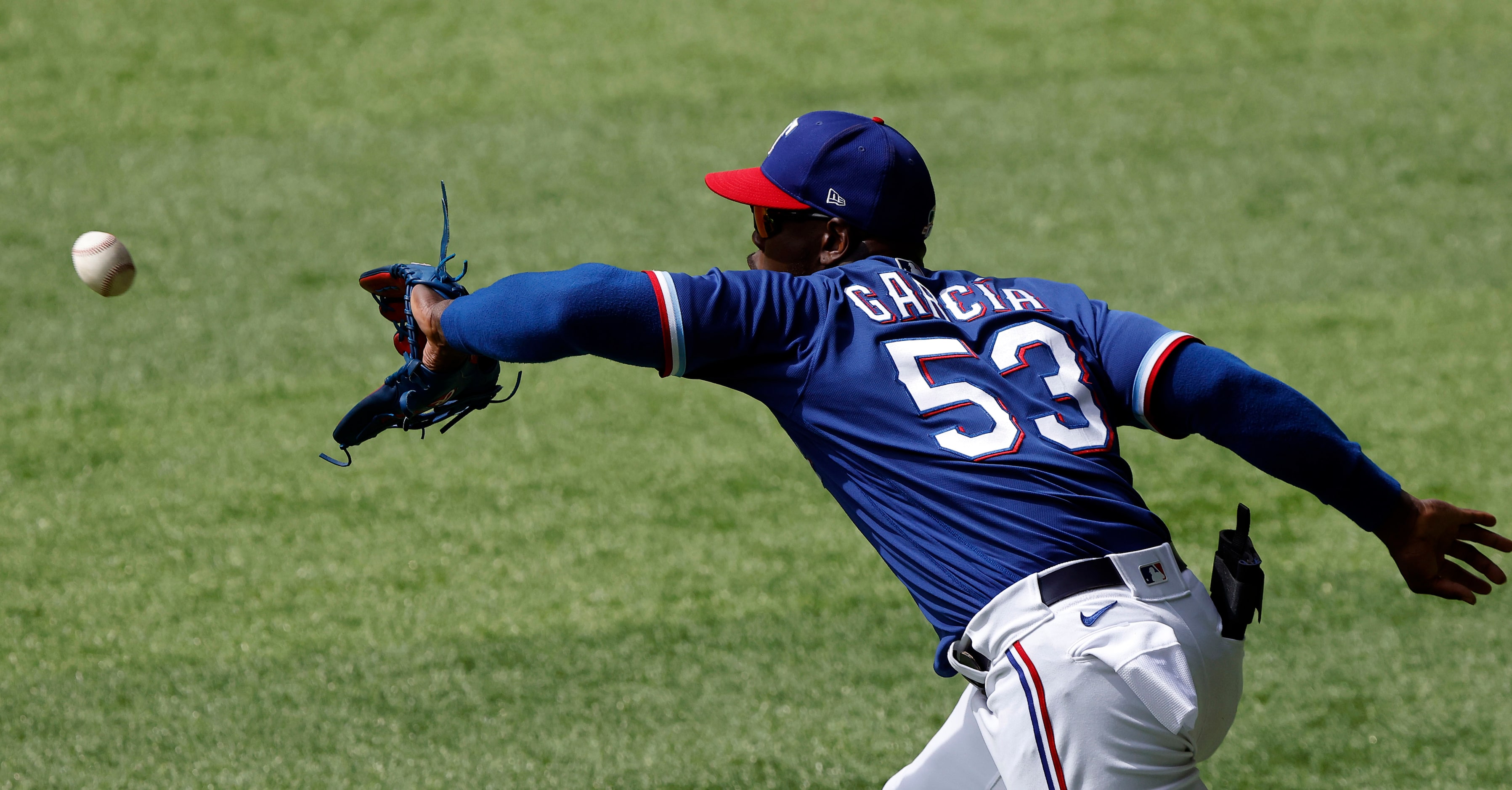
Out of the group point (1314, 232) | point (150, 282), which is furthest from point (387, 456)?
point (1314, 232)

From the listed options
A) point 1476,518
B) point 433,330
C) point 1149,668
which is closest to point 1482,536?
point 1476,518

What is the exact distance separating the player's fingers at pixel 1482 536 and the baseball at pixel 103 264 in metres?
3.70

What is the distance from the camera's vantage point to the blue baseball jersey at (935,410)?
8.45ft

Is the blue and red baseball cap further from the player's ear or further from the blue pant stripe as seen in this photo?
the blue pant stripe

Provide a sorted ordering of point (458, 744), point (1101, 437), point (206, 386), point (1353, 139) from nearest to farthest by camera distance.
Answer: point (1101, 437), point (458, 744), point (206, 386), point (1353, 139)

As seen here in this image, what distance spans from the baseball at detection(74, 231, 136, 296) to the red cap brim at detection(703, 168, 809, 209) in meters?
2.18

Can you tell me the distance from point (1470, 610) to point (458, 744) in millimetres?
3552

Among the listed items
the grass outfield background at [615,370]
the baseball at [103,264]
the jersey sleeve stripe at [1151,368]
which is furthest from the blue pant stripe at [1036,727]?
the baseball at [103,264]

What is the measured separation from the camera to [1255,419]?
9.09ft

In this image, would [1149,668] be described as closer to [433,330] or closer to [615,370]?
[433,330]

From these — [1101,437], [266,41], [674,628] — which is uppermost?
[266,41]

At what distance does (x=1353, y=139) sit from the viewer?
920 cm

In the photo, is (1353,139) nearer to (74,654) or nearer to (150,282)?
(150,282)

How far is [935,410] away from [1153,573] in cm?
50
